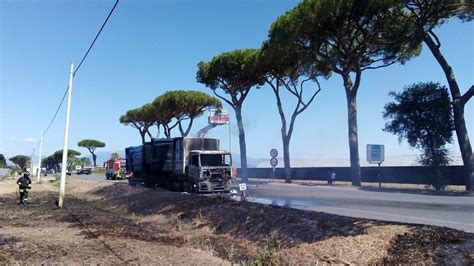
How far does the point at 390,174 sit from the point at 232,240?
2816 cm

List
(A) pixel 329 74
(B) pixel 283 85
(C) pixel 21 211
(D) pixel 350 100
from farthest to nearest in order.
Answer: (B) pixel 283 85, (A) pixel 329 74, (D) pixel 350 100, (C) pixel 21 211

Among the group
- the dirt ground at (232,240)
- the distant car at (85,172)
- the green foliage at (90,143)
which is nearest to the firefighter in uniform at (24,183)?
the dirt ground at (232,240)

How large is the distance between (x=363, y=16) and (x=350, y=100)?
7360 mm

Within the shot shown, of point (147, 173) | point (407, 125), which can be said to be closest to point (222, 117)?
point (147, 173)

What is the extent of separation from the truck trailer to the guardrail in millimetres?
13399

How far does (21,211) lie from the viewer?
1917 cm

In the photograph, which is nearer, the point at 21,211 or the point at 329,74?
the point at 21,211

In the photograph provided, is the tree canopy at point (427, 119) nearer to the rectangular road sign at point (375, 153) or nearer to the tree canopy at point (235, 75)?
the rectangular road sign at point (375, 153)

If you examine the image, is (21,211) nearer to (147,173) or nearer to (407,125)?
(147,173)

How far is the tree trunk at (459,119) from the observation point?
2705cm

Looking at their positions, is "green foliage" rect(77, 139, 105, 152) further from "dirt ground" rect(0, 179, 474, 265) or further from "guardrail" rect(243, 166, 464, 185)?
"dirt ground" rect(0, 179, 474, 265)

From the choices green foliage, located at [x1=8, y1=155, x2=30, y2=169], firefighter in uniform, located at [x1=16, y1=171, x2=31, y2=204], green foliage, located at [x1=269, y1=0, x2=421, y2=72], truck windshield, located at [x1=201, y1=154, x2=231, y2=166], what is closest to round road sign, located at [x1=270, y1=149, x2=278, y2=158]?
green foliage, located at [x1=269, y1=0, x2=421, y2=72]

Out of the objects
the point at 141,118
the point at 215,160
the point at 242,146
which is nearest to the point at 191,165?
the point at 215,160

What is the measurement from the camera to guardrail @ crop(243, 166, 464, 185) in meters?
30.6
